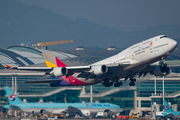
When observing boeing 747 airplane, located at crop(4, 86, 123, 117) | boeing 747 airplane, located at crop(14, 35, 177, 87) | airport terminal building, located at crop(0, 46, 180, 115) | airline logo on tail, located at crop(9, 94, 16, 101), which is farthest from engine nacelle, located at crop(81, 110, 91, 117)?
boeing 747 airplane, located at crop(14, 35, 177, 87)

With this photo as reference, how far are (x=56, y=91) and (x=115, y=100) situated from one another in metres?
18.6

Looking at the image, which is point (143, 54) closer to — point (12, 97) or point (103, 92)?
point (12, 97)

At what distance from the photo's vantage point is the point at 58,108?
7819cm

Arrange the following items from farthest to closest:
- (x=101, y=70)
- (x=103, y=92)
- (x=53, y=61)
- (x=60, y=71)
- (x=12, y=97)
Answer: (x=103, y=92), (x=12, y=97), (x=53, y=61), (x=60, y=71), (x=101, y=70)

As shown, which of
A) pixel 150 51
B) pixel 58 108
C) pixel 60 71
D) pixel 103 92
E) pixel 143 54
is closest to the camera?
pixel 150 51

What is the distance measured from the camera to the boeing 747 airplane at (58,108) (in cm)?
7631

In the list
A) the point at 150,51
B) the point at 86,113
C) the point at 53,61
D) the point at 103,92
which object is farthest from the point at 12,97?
the point at 150,51

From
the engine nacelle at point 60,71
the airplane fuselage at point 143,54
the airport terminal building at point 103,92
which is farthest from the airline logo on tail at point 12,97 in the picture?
the engine nacelle at point 60,71

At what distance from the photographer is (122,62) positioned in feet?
139

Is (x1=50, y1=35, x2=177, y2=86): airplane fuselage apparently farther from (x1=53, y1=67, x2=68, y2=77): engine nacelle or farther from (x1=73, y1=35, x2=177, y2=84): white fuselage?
(x1=53, y1=67, x2=68, y2=77): engine nacelle

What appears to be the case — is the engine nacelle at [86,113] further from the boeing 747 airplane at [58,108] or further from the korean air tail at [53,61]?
the korean air tail at [53,61]

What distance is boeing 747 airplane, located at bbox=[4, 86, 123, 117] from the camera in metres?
76.3

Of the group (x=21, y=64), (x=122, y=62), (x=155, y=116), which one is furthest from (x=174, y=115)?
(x=21, y=64)

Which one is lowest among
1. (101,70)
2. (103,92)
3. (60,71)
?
(103,92)
